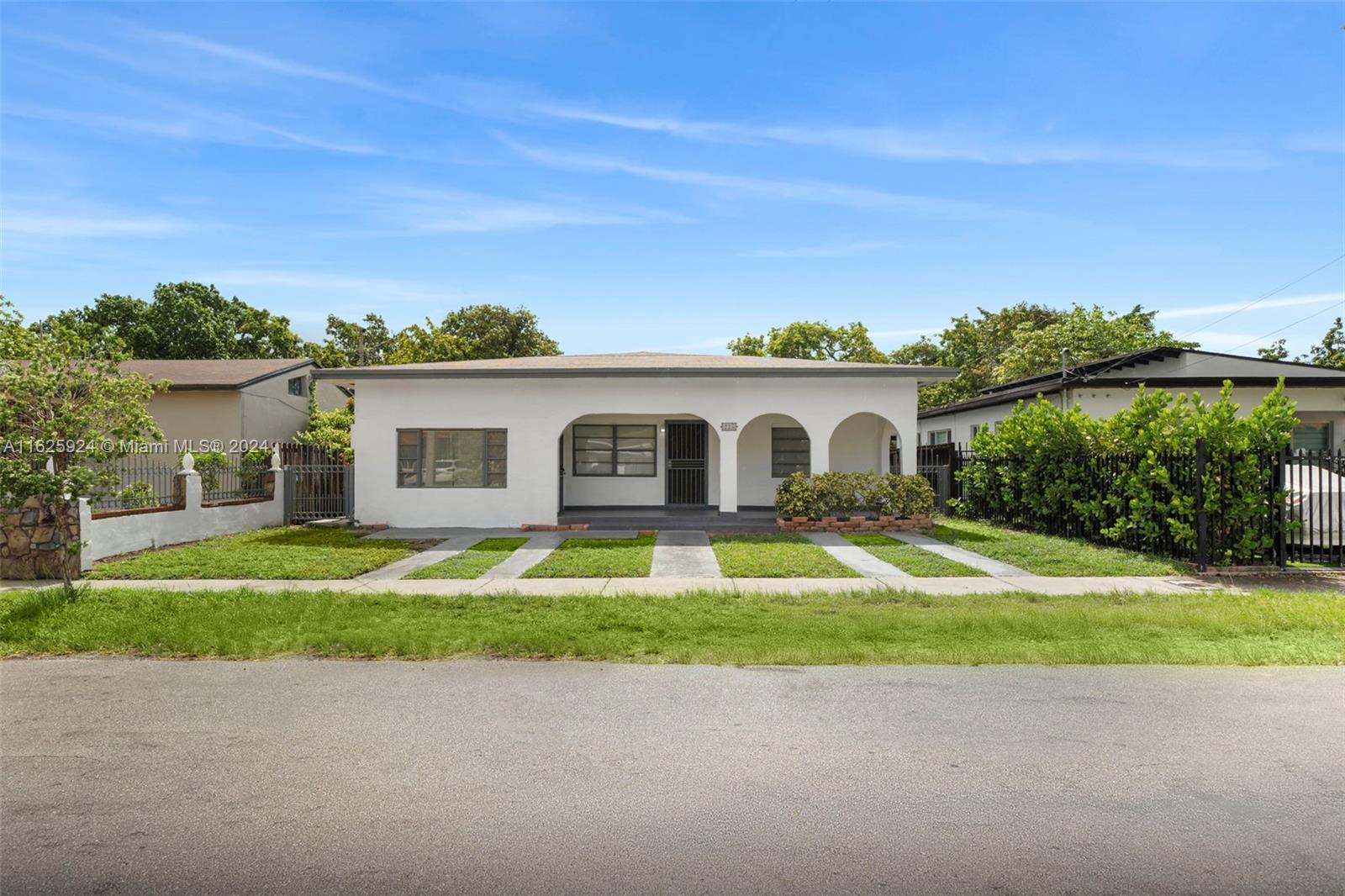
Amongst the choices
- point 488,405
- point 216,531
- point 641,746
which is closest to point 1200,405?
point 641,746

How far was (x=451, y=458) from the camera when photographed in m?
17.1

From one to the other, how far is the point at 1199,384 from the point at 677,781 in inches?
831

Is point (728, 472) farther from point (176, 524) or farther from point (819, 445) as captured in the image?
point (176, 524)

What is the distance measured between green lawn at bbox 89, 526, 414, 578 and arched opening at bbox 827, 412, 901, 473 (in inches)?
420

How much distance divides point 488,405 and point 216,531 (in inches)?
221

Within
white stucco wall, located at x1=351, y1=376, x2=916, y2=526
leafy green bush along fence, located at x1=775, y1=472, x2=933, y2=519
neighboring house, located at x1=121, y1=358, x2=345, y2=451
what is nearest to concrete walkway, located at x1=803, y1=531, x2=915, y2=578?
leafy green bush along fence, located at x1=775, y1=472, x2=933, y2=519

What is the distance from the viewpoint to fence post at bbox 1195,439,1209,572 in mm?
10867

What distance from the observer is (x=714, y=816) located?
3.58 m

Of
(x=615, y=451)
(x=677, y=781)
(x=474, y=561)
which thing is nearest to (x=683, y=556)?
(x=474, y=561)

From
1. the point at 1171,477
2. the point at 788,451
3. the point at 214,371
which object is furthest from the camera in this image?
the point at 214,371

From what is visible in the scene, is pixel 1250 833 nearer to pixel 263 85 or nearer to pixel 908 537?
pixel 908 537

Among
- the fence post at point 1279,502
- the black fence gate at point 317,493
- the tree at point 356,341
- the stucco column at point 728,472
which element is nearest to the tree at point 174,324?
the tree at point 356,341

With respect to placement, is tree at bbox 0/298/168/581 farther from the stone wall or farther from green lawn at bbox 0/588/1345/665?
the stone wall

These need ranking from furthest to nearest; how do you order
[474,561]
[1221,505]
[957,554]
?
[957,554] < [474,561] < [1221,505]
